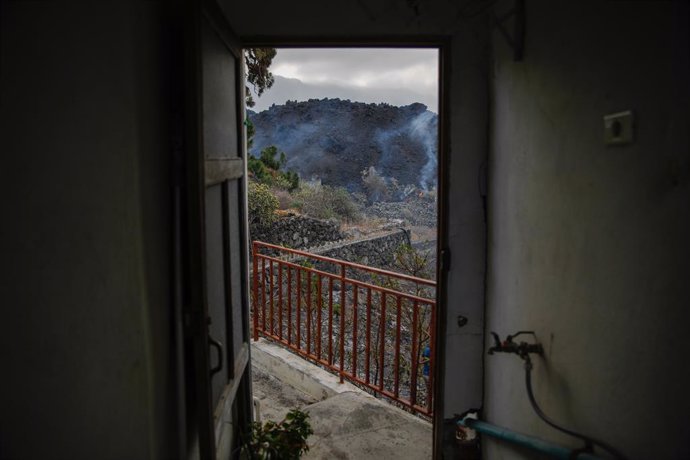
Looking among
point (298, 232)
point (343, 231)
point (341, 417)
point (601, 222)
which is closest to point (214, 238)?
point (601, 222)

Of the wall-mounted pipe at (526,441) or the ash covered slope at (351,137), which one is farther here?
the ash covered slope at (351,137)

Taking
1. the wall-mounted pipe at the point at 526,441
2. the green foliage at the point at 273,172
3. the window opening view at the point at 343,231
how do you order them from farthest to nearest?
1. the green foliage at the point at 273,172
2. the window opening view at the point at 343,231
3. the wall-mounted pipe at the point at 526,441

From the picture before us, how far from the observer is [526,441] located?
1734 mm

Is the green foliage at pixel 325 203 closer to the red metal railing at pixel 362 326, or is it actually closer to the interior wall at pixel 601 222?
the red metal railing at pixel 362 326

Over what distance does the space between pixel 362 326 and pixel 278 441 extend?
4.57 meters

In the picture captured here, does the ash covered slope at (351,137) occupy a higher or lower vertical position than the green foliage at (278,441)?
higher

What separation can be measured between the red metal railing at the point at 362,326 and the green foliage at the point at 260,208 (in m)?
1.77

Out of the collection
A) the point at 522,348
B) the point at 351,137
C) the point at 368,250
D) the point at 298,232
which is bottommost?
the point at 368,250

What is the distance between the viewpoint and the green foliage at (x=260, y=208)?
9703 mm

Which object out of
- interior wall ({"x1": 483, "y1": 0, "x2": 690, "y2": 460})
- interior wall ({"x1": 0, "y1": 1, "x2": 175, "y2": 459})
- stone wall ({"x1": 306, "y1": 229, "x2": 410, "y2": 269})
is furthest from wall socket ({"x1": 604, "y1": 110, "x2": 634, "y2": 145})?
stone wall ({"x1": 306, "y1": 229, "x2": 410, "y2": 269})

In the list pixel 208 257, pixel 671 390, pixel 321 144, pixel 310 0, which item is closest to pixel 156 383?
pixel 208 257

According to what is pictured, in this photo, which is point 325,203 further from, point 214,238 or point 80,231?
point 80,231

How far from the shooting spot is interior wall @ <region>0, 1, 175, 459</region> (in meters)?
1.09

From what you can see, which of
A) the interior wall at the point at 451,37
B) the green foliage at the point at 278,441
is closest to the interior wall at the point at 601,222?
the interior wall at the point at 451,37
